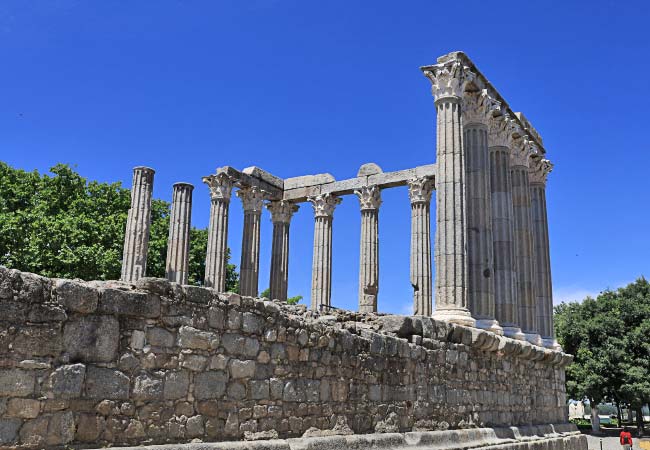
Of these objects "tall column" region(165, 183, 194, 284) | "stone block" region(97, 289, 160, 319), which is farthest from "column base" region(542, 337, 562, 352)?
"stone block" region(97, 289, 160, 319)

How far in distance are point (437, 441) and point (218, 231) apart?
14673 millimetres

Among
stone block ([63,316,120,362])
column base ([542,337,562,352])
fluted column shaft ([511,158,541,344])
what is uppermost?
fluted column shaft ([511,158,541,344])

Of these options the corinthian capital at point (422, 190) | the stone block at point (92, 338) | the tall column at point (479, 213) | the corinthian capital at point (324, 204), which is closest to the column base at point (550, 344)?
the tall column at point (479, 213)

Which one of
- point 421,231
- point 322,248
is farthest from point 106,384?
point 322,248

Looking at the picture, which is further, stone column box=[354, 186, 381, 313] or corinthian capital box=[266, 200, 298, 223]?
corinthian capital box=[266, 200, 298, 223]

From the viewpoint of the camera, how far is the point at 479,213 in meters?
15.8

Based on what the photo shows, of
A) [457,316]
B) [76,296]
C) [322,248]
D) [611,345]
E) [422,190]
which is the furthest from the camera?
[611,345]

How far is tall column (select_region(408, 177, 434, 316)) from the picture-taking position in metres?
23.3

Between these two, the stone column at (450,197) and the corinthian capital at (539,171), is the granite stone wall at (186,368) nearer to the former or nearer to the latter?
the stone column at (450,197)

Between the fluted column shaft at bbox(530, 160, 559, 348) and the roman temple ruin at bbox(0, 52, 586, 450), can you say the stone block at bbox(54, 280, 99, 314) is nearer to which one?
the roman temple ruin at bbox(0, 52, 586, 450)

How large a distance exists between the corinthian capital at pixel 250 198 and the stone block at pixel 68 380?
2041cm

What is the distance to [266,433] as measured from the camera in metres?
6.79

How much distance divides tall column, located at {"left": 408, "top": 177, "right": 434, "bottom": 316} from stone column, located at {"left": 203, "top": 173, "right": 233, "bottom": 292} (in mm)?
6843

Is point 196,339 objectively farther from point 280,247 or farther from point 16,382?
point 280,247
